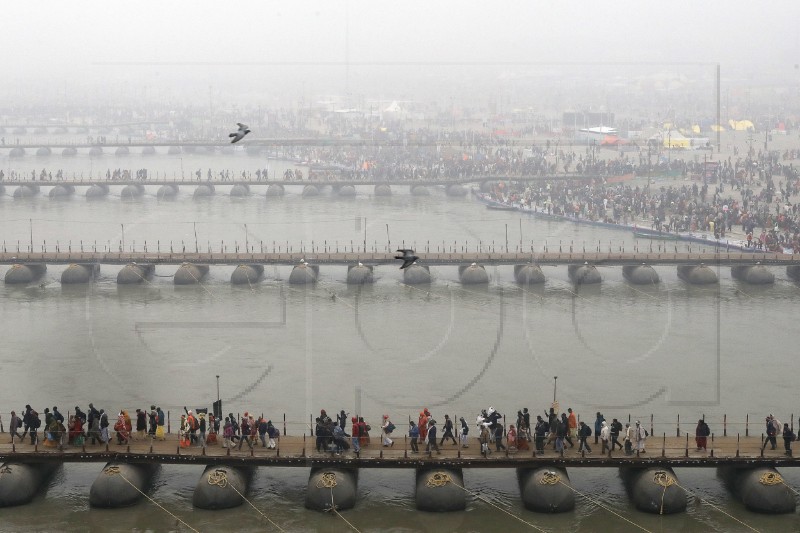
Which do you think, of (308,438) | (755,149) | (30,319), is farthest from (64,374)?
(755,149)

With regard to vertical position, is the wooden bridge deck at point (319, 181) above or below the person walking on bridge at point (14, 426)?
above

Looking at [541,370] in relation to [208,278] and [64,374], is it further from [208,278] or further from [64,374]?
[208,278]

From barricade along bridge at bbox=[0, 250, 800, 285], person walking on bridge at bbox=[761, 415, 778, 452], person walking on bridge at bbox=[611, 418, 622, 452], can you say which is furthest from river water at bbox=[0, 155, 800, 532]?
person walking on bridge at bbox=[761, 415, 778, 452]

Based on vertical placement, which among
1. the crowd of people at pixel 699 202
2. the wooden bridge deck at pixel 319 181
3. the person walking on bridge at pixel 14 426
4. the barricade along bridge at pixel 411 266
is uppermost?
the wooden bridge deck at pixel 319 181

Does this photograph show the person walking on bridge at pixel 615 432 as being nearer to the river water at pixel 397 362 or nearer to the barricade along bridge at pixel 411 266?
the river water at pixel 397 362

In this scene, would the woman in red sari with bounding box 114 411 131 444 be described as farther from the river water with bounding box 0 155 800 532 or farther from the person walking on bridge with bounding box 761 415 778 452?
the person walking on bridge with bounding box 761 415 778 452

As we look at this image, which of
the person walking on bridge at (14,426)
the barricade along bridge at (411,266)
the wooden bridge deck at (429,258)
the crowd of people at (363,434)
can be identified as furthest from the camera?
the wooden bridge deck at (429,258)

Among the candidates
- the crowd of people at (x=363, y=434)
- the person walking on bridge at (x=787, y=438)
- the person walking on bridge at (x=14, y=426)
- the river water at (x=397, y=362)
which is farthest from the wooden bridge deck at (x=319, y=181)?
the person walking on bridge at (x=787, y=438)
